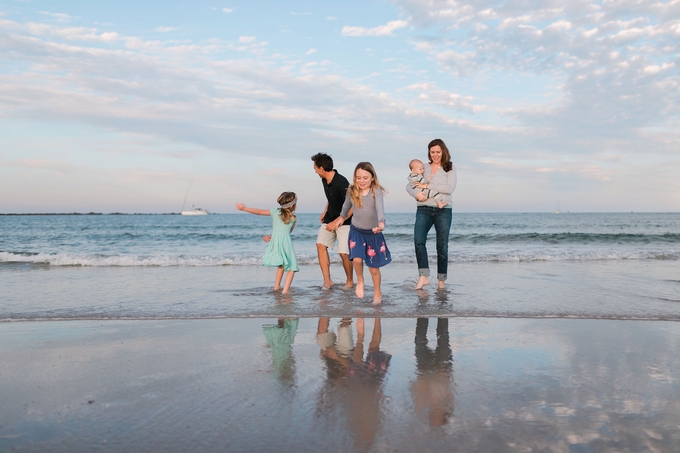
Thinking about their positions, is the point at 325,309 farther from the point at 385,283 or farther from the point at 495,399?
the point at 495,399

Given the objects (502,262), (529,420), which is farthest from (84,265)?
(529,420)

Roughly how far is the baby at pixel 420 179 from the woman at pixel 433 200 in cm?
4

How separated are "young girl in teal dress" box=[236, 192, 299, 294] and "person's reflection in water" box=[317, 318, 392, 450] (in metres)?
3.02

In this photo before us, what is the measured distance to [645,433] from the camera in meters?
2.38

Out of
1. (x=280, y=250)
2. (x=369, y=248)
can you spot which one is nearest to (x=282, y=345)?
(x=369, y=248)

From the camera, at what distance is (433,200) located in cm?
726

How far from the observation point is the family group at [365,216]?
21.5ft

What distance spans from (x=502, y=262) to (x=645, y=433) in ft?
33.3

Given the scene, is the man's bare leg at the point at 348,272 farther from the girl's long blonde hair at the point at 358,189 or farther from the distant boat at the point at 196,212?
the distant boat at the point at 196,212

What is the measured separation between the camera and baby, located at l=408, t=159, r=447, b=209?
708 centimetres

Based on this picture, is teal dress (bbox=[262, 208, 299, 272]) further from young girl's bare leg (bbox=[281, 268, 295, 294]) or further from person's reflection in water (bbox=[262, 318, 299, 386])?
person's reflection in water (bbox=[262, 318, 299, 386])

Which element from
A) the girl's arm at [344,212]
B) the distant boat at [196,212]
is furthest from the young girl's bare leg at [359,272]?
the distant boat at [196,212]

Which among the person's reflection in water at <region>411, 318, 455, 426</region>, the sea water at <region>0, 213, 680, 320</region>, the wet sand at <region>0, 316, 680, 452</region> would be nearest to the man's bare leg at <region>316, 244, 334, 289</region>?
the sea water at <region>0, 213, 680, 320</region>

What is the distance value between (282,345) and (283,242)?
3487 mm
